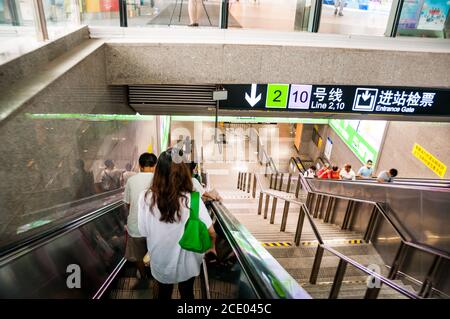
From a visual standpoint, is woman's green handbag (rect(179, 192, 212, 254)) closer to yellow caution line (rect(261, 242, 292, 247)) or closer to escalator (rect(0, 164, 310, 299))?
escalator (rect(0, 164, 310, 299))

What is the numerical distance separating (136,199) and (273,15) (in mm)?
3802

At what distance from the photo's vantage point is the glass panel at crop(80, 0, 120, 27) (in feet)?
13.5

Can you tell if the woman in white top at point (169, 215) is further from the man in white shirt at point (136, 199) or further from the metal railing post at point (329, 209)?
the metal railing post at point (329, 209)

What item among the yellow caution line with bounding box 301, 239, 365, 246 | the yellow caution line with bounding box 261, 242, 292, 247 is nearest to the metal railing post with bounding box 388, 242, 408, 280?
the yellow caution line with bounding box 301, 239, 365, 246

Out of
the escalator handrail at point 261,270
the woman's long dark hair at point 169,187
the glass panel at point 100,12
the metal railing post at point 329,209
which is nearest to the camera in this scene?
the escalator handrail at point 261,270

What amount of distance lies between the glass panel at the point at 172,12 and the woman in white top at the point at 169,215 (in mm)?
3336

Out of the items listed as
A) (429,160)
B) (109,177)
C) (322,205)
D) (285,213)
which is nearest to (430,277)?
(285,213)

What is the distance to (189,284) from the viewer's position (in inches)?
86.1

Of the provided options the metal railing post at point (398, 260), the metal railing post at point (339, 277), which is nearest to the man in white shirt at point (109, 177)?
the metal railing post at point (339, 277)

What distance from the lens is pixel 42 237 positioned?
Result: 2.05 meters

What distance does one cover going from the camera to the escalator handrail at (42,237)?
174 cm

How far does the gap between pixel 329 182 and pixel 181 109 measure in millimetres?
3582

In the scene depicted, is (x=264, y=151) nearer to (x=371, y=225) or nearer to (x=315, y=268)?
(x=371, y=225)

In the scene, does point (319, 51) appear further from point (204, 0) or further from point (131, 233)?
point (131, 233)
